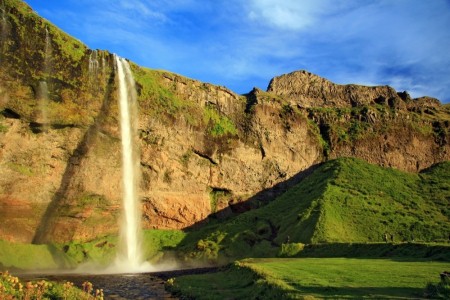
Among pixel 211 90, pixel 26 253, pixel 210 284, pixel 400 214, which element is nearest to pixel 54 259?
pixel 26 253

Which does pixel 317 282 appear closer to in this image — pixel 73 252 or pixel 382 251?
pixel 382 251

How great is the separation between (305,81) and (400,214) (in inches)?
1741

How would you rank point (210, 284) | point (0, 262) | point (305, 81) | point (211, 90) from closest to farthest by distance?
point (210, 284) < point (0, 262) < point (211, 90) < point (305, 81)

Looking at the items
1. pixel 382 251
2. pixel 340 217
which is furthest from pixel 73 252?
pixel 382 251

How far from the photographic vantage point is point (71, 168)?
50.0m

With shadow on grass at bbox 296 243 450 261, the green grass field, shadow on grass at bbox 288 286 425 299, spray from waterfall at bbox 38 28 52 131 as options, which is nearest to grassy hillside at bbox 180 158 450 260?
shadow on grass at bbox 296 243 450 261

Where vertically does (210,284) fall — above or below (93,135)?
below

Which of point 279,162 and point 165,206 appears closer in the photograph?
point 165,206

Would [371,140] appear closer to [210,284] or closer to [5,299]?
[210,284]

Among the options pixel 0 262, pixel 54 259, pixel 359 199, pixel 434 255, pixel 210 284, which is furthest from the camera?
pixel 359 199

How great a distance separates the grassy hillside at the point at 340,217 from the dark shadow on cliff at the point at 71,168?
Answer: 15206 mm

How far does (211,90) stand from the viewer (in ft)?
215

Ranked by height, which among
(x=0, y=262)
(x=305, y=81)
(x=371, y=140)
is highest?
(x=305, y=81)

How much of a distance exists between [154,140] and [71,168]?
1122cm
